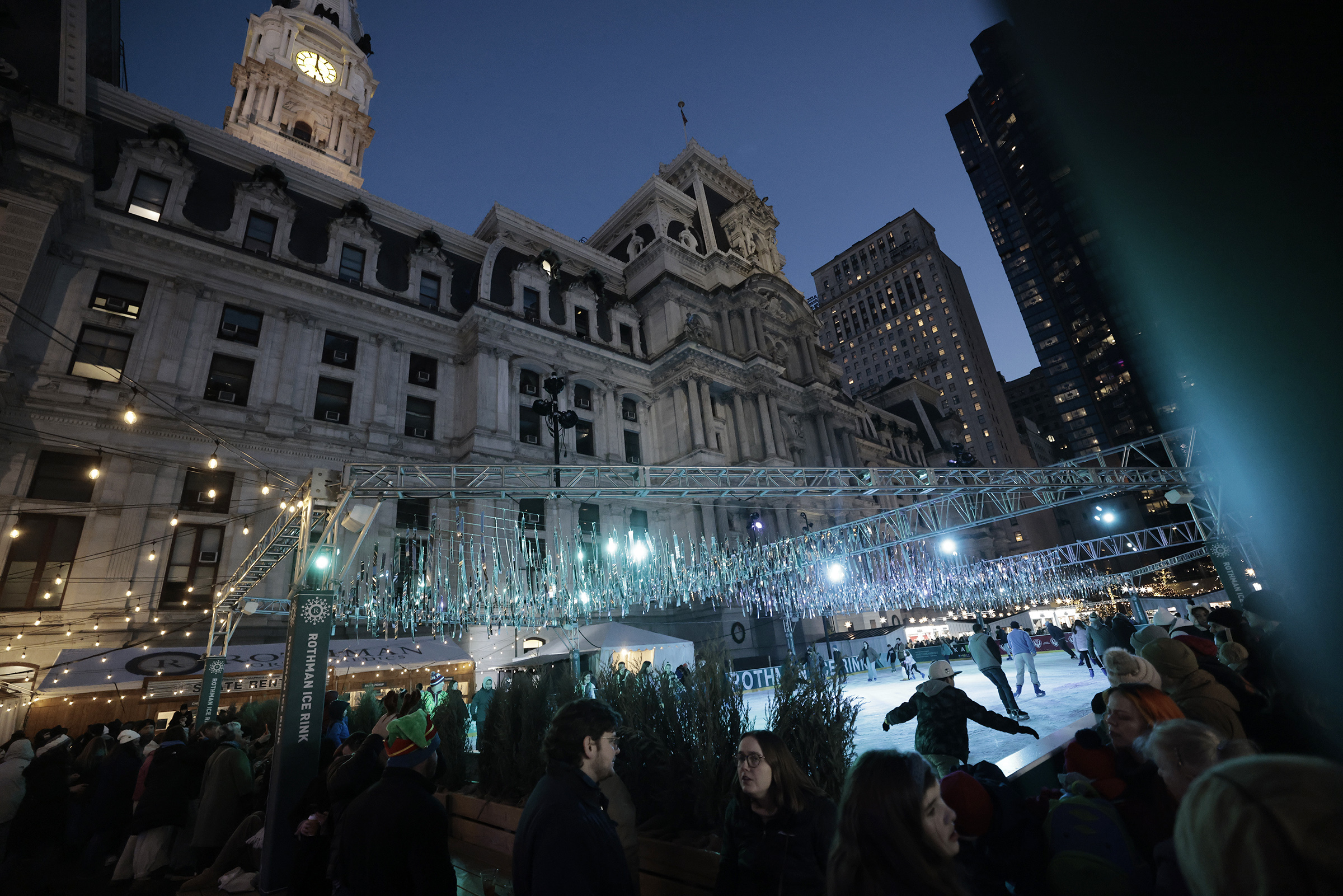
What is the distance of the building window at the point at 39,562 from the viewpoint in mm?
15828

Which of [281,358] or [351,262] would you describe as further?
[351,262]

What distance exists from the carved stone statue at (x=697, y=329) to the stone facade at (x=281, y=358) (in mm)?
303

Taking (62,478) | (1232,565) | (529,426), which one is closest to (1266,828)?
(62,478)

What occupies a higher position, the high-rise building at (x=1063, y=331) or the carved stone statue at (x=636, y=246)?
the high-rise building at (x=1063, y=331)

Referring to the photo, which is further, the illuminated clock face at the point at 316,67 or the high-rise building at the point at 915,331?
the high-rise building at the point at 915,331

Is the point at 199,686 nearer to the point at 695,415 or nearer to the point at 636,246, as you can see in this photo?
the point at 695,415

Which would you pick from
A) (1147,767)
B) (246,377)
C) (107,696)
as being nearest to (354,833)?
(1147,767)

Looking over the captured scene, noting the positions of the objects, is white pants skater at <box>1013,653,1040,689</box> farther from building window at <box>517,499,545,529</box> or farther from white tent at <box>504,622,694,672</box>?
building window at <box>517,499,545,529</box>

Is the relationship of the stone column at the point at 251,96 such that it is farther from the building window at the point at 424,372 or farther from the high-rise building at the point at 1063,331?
the high-rise building at the point at 1063,331

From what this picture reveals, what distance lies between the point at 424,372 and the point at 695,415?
44.3 ft

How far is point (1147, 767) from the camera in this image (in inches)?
133

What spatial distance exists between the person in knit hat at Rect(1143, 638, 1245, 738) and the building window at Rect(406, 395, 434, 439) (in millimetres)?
24712

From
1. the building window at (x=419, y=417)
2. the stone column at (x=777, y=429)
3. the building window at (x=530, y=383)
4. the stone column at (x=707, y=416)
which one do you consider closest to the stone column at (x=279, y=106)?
the building window at (x=419, y=417)

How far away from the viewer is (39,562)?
16250 mm
